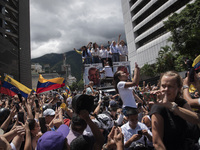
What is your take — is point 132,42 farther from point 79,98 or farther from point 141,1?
point 79,98

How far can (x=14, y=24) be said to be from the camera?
34.6 m

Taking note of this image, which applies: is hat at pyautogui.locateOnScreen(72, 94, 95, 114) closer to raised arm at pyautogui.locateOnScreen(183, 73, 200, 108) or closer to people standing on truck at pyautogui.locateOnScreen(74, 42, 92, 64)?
raised arm at pyautogui.locateOnScreen(183, 73, 200, 108)

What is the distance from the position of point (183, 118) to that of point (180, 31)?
18790 millimetres

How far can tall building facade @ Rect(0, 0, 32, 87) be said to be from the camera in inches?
1115

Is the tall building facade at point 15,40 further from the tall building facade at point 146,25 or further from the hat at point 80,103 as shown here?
the hat at point 80,103

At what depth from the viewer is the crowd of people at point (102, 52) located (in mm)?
12578

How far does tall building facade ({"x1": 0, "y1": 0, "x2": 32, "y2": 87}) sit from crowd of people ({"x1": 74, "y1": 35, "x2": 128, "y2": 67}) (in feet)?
67.7

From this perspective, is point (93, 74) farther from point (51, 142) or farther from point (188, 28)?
point (188, 28)

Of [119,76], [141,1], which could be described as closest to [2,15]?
[141,1]

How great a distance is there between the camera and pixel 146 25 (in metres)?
36.4

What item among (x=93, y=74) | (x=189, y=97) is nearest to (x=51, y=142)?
(x=189, y=97)

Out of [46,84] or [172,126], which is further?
[46,84]

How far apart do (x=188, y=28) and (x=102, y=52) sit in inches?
390

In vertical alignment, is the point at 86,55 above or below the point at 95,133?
above
